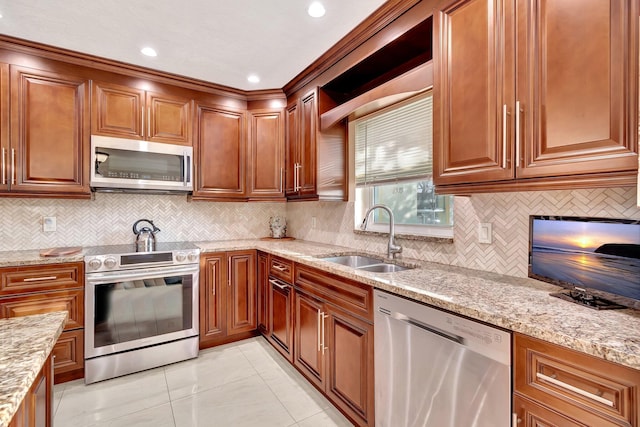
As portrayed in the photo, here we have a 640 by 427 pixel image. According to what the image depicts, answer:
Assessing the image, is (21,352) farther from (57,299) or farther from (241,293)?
(241,293)

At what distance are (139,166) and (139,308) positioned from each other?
1.20m

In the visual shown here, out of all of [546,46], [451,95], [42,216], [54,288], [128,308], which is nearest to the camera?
[546,46]

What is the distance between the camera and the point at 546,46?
45.9 inches

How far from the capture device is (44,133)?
7.87 feet

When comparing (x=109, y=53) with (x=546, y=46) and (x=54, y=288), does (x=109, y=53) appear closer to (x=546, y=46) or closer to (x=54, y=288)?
(x=54, y=288)

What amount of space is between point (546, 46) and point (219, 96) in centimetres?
277

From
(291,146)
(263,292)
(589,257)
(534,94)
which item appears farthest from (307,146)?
(589,257)

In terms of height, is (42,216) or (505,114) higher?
(505,114)

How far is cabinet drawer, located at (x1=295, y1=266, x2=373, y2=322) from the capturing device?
1.65 m

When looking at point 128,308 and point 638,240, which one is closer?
point 638,240

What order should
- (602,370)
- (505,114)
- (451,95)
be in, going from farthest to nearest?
(451,95) → (505,114) → (602,370)

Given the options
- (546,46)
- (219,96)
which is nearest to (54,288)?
(219,96)

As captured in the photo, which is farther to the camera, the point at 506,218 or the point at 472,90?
the point at 506,218

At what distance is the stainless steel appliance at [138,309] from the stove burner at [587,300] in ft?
8.20
